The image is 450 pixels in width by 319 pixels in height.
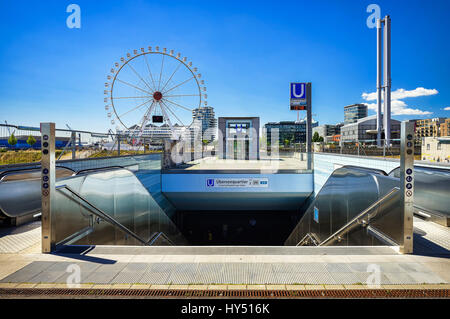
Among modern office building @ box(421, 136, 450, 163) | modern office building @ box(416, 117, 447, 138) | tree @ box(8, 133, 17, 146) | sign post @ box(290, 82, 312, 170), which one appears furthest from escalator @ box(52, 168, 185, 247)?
modern office building @ box(416, 117, 447, 138)

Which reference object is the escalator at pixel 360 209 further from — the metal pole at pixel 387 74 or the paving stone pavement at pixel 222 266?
the metal pole at pixel 387 74

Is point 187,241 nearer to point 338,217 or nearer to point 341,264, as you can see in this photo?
point 338,217

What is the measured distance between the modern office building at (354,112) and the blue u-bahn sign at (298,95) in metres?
138

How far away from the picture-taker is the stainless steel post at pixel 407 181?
379 cm

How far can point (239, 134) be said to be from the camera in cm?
2742

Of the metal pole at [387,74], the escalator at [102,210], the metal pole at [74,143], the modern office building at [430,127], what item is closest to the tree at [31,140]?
the metal pole at [74,143]

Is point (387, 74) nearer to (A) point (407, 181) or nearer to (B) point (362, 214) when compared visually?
(B) point (362, 214)

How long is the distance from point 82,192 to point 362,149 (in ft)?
31.5

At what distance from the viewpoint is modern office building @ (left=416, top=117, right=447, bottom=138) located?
108669 mm

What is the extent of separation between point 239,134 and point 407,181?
78.3 ft

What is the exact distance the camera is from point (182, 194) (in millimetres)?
12906

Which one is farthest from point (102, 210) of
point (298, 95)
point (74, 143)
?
point (298, 95)
